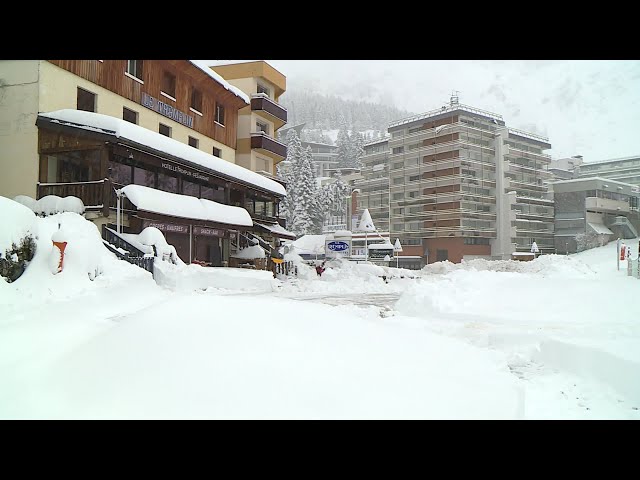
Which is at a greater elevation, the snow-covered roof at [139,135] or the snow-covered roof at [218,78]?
the snow-covered roof at [218,78]

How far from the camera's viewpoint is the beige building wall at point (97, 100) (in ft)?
39.9

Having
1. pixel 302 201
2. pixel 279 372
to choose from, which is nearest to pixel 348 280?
pixel 302 201

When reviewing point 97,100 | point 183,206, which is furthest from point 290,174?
point 97,100

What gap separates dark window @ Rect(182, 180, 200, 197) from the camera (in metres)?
16.2

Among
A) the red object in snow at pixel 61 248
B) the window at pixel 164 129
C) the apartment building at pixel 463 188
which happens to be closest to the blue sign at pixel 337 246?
the apartment building at pixel 463 188

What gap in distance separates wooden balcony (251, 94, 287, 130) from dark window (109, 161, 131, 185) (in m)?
9.83

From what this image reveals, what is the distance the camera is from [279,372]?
12.5 feet

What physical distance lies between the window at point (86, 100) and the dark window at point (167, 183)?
9.31 feet

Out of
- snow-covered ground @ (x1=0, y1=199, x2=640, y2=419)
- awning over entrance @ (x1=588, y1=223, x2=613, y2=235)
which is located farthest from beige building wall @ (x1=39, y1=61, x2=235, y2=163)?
awning over entrance @ (x1=588, y1=223, x2=613, y2=235)

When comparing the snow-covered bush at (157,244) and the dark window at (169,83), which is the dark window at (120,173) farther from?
the dark window at (169,83)

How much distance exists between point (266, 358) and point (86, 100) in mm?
13047

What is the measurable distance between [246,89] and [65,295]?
1795cm

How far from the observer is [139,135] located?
13.1m
